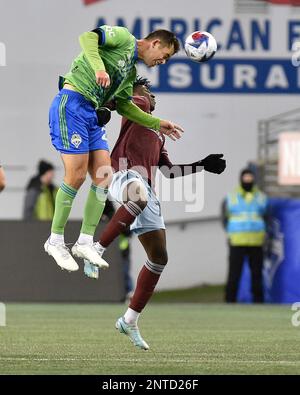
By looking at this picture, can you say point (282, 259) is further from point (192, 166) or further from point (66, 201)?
point (66, 201)

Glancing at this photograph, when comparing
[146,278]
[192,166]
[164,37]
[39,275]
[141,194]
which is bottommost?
[39,275]

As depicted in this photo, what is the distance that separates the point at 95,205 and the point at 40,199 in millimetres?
10033

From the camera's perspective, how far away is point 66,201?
10.5 m

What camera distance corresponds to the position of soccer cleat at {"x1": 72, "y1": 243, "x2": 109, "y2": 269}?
10281 millimetres

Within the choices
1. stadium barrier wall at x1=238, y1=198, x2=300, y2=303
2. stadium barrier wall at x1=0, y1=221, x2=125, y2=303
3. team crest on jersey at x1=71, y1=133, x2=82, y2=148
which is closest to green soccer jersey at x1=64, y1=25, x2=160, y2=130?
team crest on jersey at x1=71, y1=133, x2=82, y2=148

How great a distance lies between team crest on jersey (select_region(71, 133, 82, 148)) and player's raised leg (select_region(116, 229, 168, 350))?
1132mm

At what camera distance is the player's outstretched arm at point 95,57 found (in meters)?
9.71

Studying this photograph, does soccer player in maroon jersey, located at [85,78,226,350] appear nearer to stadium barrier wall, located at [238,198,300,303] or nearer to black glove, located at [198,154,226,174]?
black glove, located at [198,154,226,174]

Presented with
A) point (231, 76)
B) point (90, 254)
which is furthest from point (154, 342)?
point (231, 76)

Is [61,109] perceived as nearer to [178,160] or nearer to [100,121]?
[100,121]

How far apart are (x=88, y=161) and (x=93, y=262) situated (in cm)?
81

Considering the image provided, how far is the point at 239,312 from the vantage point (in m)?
17.7

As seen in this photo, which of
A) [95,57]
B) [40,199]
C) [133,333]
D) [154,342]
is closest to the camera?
[95,57]
